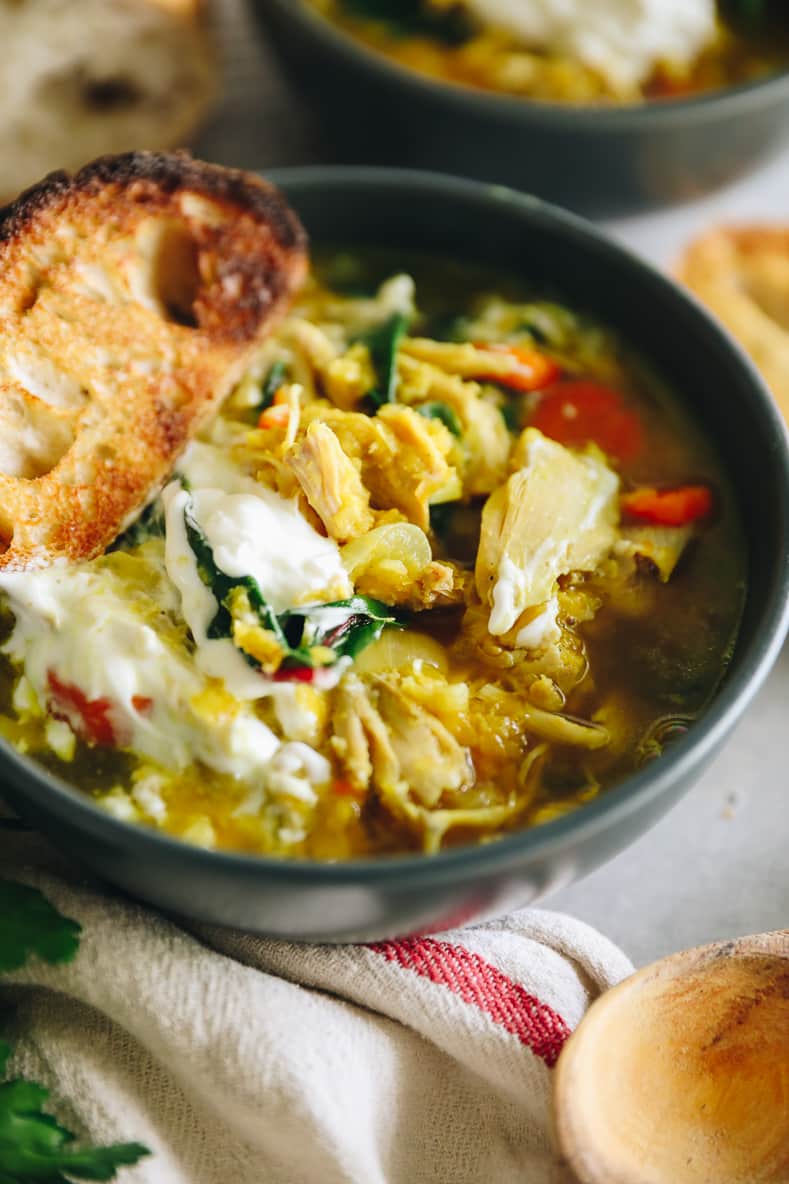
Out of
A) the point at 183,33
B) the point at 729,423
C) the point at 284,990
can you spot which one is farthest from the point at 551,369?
the point at 183,33

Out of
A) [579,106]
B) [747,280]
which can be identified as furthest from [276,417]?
[747,280]

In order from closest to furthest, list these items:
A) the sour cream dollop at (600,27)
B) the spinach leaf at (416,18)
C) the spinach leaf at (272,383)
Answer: the spinach leaf at (272,383), the sour cream dollop at (600,27), the spinach leaf at (416,18)

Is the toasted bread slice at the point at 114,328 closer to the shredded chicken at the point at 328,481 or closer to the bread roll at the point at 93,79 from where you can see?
the shredded chicken at the point at 328,481

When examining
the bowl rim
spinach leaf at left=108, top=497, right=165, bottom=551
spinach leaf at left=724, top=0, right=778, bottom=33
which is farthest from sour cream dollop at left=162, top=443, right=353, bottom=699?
spinach leaf at left=724, top=0, right=778, bottom=33

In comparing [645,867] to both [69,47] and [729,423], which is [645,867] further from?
[69,47]

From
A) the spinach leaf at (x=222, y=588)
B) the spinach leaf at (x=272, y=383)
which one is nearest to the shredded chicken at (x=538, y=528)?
the spinach leaf at (x=222, y=588)

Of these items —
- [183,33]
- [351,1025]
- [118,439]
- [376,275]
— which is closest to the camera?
[351,1025]
